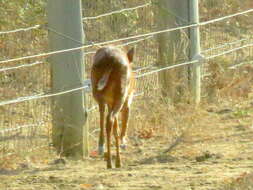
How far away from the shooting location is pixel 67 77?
8.20 metres

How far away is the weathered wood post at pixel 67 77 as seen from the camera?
8.16 metres

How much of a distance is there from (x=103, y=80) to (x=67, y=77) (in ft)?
2.96

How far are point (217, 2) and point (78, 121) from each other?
5.25 meters

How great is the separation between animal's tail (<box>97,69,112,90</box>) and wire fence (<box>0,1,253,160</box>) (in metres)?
0.56

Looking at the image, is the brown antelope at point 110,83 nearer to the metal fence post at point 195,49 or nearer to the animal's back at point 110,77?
the animal's back at point 110,77

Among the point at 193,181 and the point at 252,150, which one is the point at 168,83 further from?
the point at 193,181

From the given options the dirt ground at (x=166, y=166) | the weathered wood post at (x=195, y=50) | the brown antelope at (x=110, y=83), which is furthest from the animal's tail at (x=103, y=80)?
the weathered wood post at (x=195, y=50)

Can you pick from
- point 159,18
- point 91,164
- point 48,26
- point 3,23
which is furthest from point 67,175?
point 3,23

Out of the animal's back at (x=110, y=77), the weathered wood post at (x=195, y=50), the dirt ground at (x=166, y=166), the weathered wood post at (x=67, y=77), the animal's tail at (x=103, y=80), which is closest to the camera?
the dirt ground at (x=166, y=166)

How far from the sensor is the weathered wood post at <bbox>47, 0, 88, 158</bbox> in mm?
8156

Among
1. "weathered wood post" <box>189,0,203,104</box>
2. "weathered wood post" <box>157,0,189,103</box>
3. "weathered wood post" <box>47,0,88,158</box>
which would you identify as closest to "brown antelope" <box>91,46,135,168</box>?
"weathered wood post" <box>47,0,88,158</box>

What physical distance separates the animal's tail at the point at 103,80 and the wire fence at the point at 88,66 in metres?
0.56

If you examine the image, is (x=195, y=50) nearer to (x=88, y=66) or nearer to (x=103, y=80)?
(x=88, y=66)

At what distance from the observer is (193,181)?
6824 millimetres
